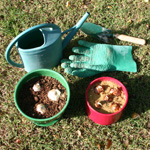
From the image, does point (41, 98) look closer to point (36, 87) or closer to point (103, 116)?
point (36, 87)

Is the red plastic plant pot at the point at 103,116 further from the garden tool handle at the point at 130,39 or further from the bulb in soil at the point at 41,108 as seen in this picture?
the garden tool handle at the point at 130,39

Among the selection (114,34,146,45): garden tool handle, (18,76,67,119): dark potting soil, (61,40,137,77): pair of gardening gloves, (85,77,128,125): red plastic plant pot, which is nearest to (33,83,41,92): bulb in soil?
(18,76,67,119): dark potting soil

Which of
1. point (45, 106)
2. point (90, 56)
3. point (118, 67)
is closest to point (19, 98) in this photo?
point (45, 106)

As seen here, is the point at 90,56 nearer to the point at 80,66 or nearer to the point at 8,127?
the point at 80,66

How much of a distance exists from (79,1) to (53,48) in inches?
38.4

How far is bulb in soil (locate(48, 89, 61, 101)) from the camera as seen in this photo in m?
1.66

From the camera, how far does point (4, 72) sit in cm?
201

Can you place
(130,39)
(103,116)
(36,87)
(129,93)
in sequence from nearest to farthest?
(103,116)
(36,87)
(129,93)
(130,39)

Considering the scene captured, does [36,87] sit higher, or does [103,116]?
[36,87]

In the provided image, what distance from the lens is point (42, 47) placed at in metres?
1.67

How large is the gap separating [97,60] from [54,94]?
1.82 feet

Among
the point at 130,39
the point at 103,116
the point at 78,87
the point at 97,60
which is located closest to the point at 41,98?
the point at 78,87

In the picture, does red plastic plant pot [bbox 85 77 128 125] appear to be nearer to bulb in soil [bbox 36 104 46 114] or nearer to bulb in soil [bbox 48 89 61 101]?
bulb in soil [bbox 48 89 61 101]

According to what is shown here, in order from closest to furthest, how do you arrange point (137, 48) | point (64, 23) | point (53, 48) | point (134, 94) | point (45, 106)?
point (45, 106)
point (53, 48)
point (134, 94)
point (137, 48)
point (64, 23)
